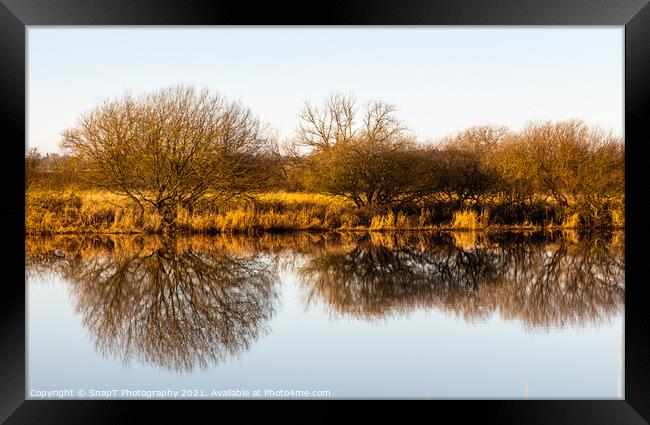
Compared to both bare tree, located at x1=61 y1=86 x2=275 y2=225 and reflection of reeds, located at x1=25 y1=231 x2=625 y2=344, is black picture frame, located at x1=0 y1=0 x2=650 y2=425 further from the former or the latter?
bare tree, located at x1=61 y1=86 x2=275 y2=225

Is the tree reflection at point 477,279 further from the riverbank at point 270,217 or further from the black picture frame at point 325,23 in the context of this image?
the riverbank at point 270,217

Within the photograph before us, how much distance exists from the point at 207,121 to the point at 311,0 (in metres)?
12.8

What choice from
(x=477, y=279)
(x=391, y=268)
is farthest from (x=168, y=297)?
(x=477, y=279)

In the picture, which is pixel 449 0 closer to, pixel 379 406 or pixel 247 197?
pixel 379 406

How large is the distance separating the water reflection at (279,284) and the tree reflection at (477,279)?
3cm

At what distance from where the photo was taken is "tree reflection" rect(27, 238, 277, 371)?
7211 mm

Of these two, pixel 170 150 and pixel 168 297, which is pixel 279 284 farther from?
pixel 170 150

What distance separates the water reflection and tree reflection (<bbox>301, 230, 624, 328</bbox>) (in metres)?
0.03

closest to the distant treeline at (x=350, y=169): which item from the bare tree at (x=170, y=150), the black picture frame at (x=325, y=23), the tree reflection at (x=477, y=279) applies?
the bare tree at (x=170, y=150)

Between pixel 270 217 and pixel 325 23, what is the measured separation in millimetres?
13714

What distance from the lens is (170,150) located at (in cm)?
1750

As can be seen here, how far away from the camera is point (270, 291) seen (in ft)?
34.3
